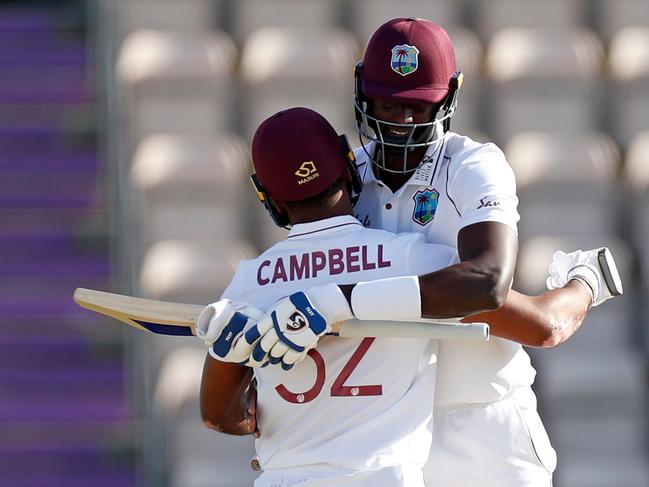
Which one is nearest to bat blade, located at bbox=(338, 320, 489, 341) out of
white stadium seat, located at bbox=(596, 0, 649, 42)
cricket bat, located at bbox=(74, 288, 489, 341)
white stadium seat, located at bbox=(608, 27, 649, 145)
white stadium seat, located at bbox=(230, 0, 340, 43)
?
cricket bat, located at bbox=(74, 288, 489, 341)

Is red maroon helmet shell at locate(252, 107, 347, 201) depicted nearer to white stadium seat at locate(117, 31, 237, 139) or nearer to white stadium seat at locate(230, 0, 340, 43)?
white stadium seat at locate(117, 31, 237, 139)

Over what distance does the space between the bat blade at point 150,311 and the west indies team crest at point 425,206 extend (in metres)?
0.42

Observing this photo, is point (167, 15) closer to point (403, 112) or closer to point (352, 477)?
point (403, 112)

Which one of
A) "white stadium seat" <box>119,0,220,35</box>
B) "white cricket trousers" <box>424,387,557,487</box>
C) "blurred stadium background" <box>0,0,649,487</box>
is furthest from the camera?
"white stadium seat" <box>119,0,220,35</box>

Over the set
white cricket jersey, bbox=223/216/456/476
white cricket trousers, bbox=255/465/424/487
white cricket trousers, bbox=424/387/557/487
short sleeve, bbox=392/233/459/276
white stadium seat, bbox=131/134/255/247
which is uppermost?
short sleeve, bbox=392/233/459/276

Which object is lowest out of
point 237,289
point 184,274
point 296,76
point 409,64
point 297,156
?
point 184,274

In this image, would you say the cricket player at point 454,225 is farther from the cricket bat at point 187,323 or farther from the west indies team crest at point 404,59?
the cricket bat at point 187,323

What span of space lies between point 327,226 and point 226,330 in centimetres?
25

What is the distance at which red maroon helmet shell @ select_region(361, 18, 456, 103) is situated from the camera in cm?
237

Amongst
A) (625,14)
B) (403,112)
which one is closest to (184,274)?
(625,14)

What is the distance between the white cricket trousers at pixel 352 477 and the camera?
217 cm

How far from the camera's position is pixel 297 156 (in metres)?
2.23

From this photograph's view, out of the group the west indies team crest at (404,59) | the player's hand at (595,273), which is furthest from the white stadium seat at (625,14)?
the west indies team crest at (404,59)

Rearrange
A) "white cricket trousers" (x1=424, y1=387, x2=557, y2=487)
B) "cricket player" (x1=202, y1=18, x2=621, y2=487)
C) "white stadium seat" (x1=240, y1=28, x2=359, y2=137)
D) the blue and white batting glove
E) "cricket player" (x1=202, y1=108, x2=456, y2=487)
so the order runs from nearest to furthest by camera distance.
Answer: the blue and white batting glove
"cricket player" (x1=202, y1=108, x2=456, y2=487)
"cricket player" (x1=202, y1=18, x2=621, y2=487)
"white cricket trousers" (x1=424, y1=387, x2=557, y2=487)
"white stadium seat" (x1=240, y1=28, x2=359, y2=137)
